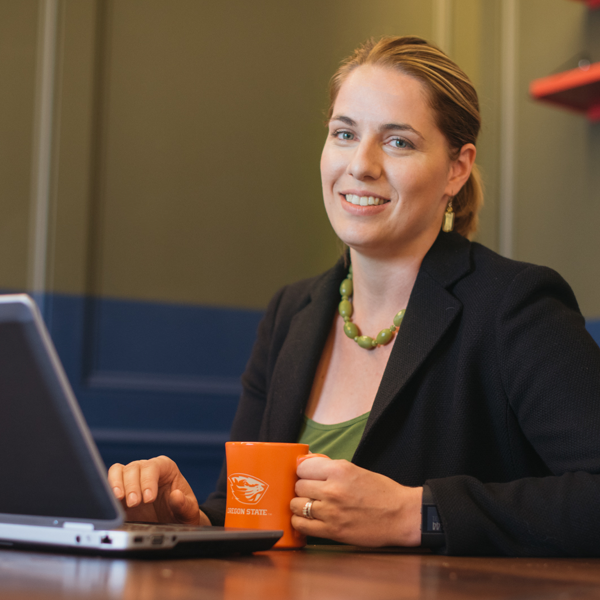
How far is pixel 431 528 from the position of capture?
0.92 m

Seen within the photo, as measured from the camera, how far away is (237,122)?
2543mm

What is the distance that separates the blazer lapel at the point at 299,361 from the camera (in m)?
1.42

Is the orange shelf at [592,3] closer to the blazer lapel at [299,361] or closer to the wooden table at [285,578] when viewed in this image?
the blazer lapel at [299,361]

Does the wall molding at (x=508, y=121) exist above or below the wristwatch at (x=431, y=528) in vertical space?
above

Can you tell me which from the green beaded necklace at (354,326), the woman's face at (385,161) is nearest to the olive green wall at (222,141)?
the green beaded necklace at (354,326)

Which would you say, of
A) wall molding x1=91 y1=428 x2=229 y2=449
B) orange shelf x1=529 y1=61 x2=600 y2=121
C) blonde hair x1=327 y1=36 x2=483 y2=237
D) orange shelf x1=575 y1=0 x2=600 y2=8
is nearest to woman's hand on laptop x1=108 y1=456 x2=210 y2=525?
blonde hair x1=327 y1=36 x2=483 y2=237

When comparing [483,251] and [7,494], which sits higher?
[483,251]

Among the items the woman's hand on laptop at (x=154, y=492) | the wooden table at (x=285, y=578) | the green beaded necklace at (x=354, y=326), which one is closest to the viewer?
the wooden table at (x=285, y=578)

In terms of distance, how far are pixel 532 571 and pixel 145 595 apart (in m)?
0.39

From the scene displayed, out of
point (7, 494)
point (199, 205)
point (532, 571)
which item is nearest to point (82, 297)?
point (199, 205)

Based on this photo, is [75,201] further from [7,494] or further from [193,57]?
[7,494]

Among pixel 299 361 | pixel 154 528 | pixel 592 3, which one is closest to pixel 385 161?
pixel 299 361

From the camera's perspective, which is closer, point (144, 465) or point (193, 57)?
point (144, 465)

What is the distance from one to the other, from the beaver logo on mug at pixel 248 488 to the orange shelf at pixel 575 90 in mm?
1947
